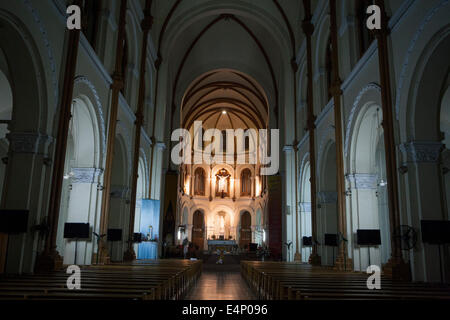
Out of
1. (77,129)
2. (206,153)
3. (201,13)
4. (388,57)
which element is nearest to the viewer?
(388,57)

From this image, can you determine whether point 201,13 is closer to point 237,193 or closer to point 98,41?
point 98,41

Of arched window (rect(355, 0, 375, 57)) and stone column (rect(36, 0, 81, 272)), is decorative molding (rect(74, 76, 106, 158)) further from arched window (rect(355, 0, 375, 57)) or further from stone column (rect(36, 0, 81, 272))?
arched window (rect(355, 0, 375, 57))

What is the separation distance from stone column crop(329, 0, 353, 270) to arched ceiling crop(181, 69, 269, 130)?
1174 cm

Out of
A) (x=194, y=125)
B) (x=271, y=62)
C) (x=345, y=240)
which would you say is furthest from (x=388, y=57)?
(x=194, y=125)

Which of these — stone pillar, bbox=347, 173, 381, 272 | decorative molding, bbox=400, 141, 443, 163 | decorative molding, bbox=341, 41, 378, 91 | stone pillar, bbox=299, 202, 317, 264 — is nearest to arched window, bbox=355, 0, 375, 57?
decorative molding, bbox=341, 41, 378, 91

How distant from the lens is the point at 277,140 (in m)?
21.8

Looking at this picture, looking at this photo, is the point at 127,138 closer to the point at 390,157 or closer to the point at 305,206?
the point at 305,206

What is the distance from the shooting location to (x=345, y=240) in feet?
33.2

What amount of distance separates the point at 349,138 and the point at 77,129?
288 inches

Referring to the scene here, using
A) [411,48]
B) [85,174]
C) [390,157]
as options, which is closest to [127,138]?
[85,174]

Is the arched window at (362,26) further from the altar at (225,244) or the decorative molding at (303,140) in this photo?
the altar at (225,244)

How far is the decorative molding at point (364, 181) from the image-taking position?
1002cm

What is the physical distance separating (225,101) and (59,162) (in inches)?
897

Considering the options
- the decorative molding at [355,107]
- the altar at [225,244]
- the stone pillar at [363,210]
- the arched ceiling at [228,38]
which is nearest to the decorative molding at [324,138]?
the decorative molding at [355,107]
